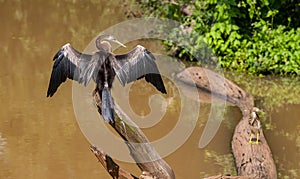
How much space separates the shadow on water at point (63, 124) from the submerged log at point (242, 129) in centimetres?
17

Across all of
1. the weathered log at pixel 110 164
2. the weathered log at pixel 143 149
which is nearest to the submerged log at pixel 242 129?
the weathered log at pixel 143 149

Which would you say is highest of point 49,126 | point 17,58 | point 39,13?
point 39,13

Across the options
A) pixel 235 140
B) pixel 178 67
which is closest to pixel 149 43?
pixel 178 67

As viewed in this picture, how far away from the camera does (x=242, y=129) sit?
6750 mm

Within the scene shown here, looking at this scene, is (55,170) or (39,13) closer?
(55,170)

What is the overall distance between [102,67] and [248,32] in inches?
207

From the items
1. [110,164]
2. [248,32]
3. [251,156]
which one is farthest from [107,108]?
[248,32]

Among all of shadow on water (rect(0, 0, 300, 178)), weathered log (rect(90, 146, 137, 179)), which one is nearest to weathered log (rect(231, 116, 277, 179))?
shadow on water (rect(0, 0, 300, 178))

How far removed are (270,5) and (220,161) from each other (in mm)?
3764

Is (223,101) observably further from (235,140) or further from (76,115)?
(76,115)

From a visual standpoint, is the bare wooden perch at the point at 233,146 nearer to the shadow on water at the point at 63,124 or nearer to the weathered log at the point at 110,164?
the weathered log at the point at 110,164

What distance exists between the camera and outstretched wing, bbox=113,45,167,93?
4.51 metres

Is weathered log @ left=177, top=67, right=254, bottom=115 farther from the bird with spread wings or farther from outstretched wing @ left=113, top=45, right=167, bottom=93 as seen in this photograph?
the bird with spread wings

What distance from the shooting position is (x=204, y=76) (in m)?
8.24
